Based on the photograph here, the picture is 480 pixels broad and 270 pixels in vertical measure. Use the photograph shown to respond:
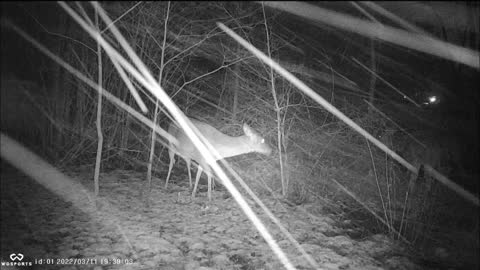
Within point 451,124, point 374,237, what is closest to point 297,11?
point 451,124

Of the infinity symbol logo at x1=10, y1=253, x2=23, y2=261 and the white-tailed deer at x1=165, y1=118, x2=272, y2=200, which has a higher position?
the white-tailed deer at x1=165, y1=118, x2=272, y2=200

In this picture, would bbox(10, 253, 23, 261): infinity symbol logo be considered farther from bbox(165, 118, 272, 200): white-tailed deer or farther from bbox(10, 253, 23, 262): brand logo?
bbox(165, 118, 272, 200): white-tailed deer

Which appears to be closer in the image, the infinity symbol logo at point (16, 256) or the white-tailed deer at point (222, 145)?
the infinity symbol logo at point (16, 256)

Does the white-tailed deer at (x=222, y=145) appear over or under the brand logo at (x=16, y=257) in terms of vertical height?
over

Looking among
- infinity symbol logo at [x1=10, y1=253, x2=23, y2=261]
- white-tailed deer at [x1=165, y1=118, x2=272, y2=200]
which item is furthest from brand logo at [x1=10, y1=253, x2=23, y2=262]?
white-tailed deer at [x1=165, y1=118, x2=272, y2=200]

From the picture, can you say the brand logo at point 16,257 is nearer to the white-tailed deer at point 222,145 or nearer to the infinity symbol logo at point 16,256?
the infinity symbol logo at point 16,256

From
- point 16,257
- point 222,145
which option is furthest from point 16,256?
point 222,145

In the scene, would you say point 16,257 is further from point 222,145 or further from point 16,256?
point 222,145

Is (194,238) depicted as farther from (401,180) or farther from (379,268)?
(401,180)

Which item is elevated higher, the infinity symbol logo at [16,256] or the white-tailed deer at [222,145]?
the white-tailed deer at [222,145]

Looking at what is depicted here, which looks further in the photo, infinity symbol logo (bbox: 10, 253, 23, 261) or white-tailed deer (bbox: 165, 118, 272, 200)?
white-tailed deer (bbox: 165, 118, 272, 200)

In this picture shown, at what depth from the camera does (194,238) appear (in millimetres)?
4871

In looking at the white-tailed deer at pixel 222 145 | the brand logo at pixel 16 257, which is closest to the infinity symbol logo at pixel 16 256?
the brand logo at pixel 16 257

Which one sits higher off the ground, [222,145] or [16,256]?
[222,145]
